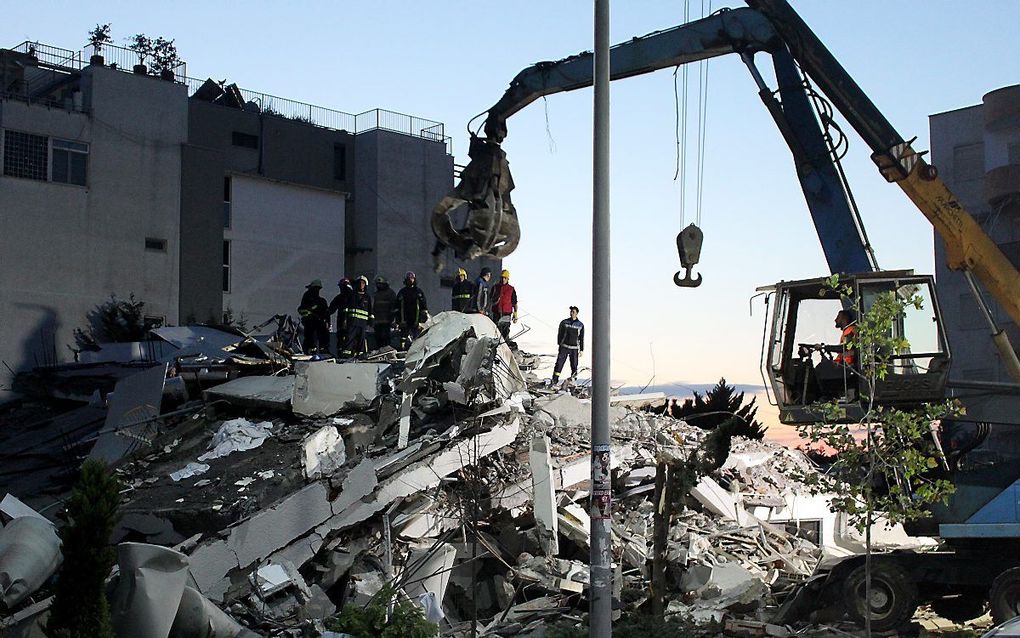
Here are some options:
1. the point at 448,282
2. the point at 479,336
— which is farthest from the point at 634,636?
the point at 448,282

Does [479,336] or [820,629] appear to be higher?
[479,336]

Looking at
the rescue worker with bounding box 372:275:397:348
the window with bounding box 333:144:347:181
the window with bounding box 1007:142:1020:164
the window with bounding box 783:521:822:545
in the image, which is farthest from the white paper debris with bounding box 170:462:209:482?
the window with bounding box 1007:142:1020:164

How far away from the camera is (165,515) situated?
45.0 feet

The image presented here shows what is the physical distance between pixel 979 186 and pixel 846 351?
104ft

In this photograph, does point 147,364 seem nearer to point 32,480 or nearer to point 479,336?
point 32,480

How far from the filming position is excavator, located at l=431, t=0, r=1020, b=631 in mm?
12789

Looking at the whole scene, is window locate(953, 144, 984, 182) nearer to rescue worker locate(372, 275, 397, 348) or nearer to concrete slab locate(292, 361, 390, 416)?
rescue worker locate(372, 275, 397, 348)

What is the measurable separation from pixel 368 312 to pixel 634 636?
1079 cm

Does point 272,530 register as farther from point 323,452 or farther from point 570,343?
point 570,343

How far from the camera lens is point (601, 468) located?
9812 millimetres

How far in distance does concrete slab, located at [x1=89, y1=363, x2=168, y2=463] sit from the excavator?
16.2ft

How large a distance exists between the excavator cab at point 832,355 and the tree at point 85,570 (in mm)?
7799

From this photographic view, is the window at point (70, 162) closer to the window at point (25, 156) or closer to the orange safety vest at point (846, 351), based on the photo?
the window at point (25, 156)

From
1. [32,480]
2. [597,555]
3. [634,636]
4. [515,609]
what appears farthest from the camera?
[32,480]
